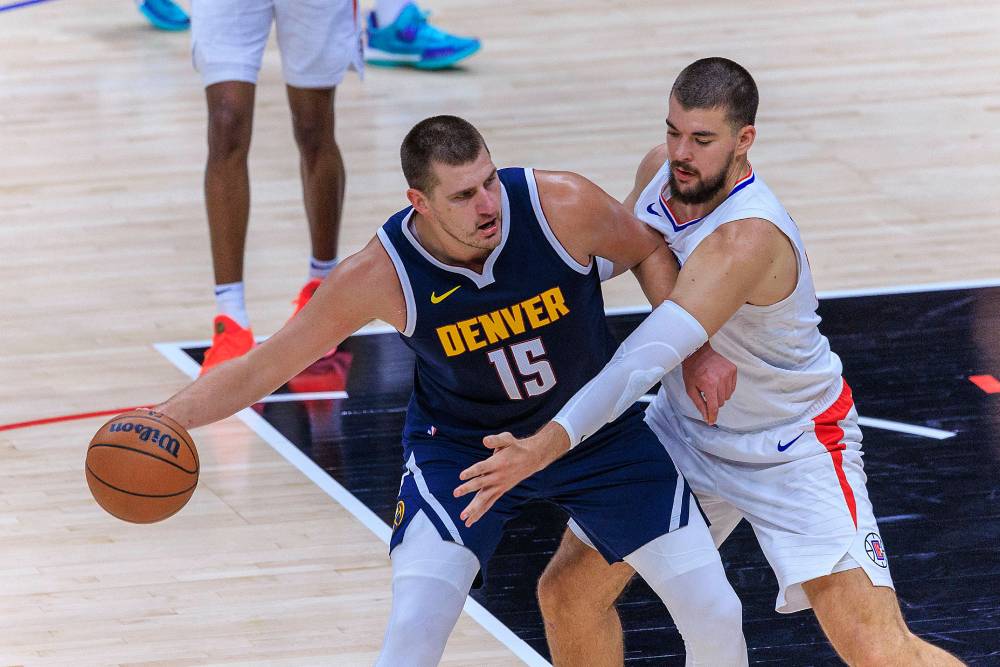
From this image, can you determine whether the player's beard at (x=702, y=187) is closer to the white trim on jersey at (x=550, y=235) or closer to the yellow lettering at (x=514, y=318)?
the white trim on jersey at (x=550, y=235)

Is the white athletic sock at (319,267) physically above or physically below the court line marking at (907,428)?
below

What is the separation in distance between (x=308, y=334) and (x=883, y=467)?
2429mm

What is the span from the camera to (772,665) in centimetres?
436

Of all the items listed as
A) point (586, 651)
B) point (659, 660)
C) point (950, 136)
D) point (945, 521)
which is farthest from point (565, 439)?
point (950, 136)

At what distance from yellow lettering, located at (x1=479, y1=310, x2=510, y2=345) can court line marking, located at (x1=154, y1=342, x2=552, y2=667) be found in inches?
41.3


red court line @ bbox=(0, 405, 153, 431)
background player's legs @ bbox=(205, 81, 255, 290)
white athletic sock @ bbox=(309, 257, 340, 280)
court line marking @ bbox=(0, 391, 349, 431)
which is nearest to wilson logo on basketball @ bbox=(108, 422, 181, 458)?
court line marking @ bbox=(0, 391, 349, 431)

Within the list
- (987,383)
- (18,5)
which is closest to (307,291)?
(987,383)

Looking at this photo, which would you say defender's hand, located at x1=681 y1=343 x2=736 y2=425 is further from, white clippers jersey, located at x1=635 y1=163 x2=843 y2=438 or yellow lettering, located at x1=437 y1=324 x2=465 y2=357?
yellow lettering, located at x1=437 y1=324 x2=465 y2=357

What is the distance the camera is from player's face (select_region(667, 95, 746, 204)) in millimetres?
3830

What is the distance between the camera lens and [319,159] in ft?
21.2

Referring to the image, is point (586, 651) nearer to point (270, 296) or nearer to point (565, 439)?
point (565, 439)

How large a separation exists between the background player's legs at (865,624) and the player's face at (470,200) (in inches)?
44.7

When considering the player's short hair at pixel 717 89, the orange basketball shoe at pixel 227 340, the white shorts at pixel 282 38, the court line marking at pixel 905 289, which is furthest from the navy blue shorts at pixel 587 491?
the court line marking at pixel 905 289

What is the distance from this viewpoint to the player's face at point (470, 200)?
3736 mm
